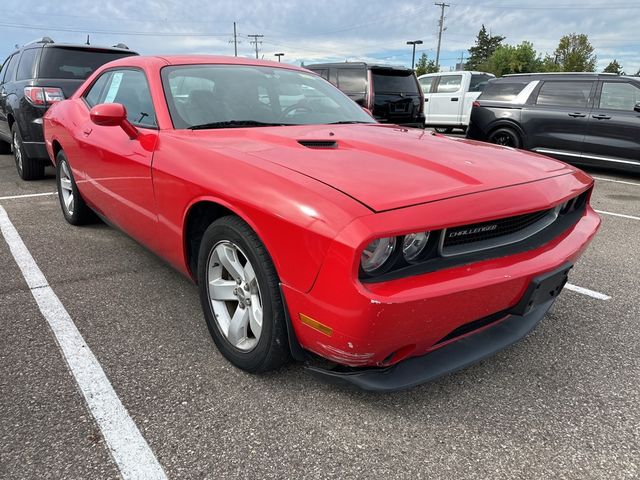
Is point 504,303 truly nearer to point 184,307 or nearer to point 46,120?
point 184,307

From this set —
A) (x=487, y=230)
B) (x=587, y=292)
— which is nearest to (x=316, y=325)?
(x=487, y=230)

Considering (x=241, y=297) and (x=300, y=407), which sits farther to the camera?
(x=241, y=297)

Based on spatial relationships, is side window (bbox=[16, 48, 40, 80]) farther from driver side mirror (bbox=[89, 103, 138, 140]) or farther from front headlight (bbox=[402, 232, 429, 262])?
front headlight (bbox=[402, 232, 429, 262])

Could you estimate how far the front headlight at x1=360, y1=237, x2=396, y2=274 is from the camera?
1.71 metres

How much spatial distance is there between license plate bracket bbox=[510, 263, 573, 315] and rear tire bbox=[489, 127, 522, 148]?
7083 millimetres

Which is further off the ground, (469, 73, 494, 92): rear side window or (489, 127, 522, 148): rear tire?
(469, 73, 494, 92): rear side window

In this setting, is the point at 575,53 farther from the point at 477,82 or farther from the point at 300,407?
the point at 300,407

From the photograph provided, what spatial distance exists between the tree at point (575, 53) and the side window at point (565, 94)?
185ft

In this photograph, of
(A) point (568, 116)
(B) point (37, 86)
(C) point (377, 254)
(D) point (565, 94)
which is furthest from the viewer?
(D) point (565, 94)

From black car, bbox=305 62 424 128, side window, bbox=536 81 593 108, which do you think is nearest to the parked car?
side window, bbox=536 81 593 108

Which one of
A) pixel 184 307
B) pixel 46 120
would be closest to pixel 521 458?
pixel 184 307

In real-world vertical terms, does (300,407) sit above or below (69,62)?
below

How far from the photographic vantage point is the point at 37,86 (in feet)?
19.1

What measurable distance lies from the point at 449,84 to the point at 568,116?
593 cm
